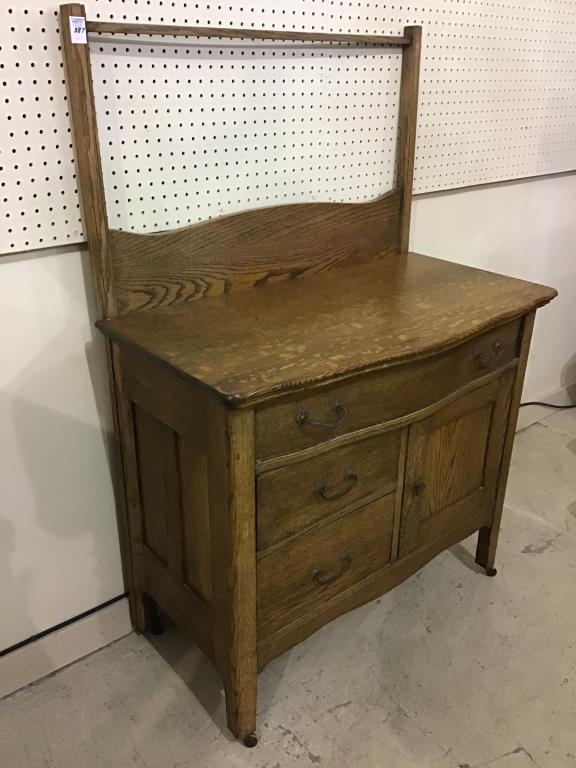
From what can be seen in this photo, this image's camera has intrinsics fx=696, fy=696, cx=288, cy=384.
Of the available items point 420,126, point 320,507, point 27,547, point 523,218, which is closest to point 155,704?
point 27,547

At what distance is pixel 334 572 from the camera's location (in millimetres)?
1480

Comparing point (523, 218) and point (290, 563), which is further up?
point (523, 218)

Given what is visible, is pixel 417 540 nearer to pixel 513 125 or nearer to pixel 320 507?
pixel 320 507

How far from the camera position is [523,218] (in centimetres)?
238

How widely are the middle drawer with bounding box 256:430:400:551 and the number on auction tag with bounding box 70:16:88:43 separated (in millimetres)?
824

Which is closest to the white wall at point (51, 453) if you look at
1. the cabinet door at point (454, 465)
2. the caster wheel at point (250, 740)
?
the caster wheel at point (250, 740)

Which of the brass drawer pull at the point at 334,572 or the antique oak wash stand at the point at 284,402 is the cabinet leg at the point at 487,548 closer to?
the antique oak wash stand at the point at 284,402

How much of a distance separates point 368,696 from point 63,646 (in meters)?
0.72

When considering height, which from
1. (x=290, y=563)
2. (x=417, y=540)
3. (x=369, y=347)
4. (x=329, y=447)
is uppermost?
(x=369, y=347)

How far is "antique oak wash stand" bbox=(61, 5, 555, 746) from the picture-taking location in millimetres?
1234

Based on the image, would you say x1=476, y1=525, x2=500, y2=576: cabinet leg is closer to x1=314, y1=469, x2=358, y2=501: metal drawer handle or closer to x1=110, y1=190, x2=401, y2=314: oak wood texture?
x1=314, y1=469, x2=358, y2=501: metal drawer handle

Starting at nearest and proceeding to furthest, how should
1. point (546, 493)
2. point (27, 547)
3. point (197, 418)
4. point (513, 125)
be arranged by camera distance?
point (197, 418) < point (27, 547) < point (513, 125) < point (546, 493)

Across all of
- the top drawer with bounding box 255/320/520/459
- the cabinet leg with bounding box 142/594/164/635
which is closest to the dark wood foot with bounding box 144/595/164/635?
the cabinet leg with bounding box 142/594/164/635

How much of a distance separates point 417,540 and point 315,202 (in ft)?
2.80
